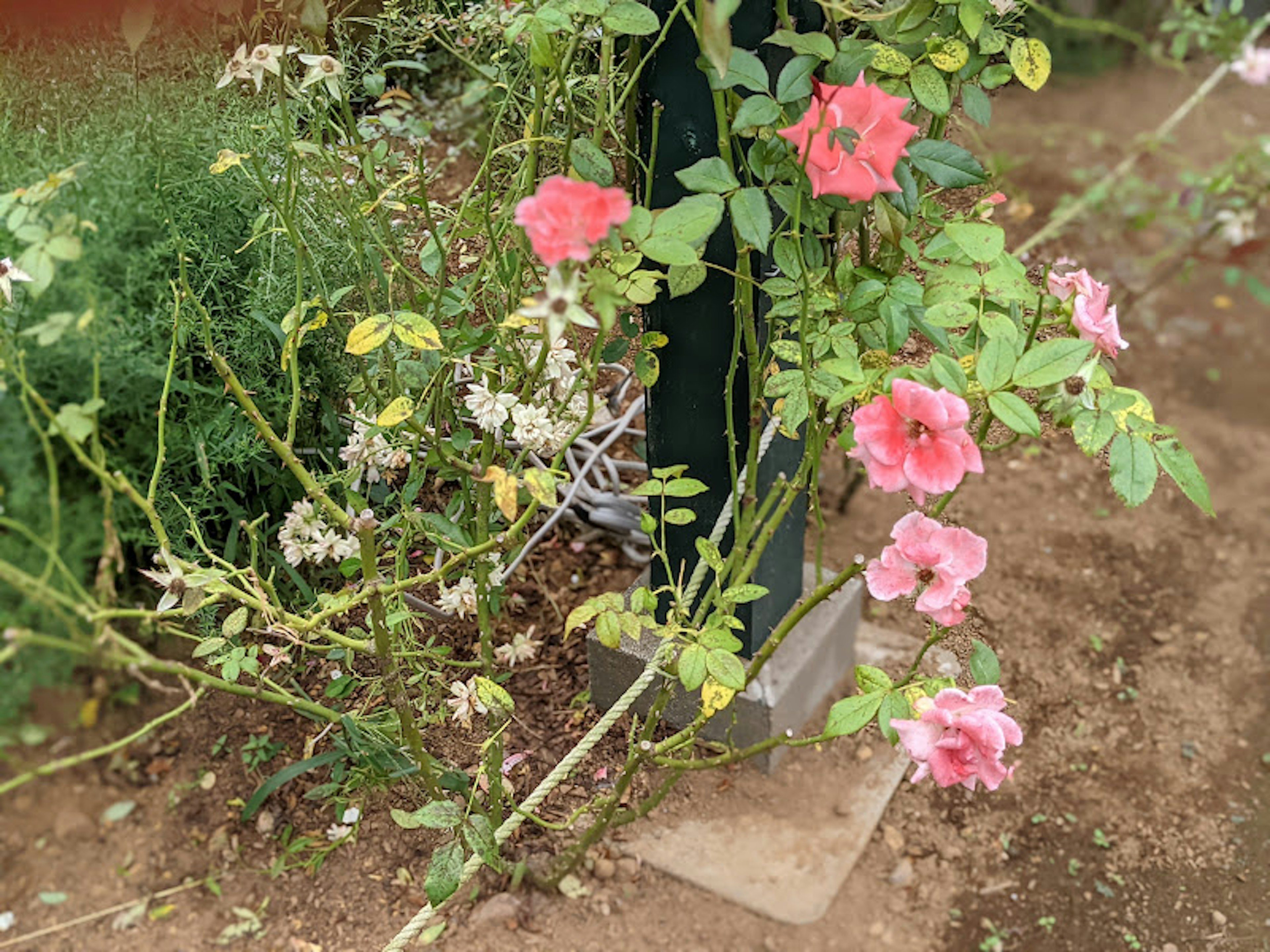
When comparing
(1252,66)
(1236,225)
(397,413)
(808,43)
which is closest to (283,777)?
Result: (397,413)

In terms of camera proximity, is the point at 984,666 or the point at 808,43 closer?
the point at 808,43

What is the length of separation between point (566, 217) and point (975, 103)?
583 mm

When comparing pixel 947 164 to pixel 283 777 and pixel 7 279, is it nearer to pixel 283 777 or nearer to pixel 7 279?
pixel 7 279

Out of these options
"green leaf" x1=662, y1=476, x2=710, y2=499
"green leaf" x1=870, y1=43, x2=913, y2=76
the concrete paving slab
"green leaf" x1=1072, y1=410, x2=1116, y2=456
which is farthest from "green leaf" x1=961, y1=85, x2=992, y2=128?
the concrete paving slab

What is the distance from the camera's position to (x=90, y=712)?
0.81 metres

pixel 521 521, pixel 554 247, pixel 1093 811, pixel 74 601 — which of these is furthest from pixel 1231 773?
pixel 74 601

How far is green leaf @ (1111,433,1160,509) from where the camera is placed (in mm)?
976

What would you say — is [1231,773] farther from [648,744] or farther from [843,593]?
[648,744]

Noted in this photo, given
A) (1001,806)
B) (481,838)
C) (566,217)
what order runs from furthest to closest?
(1001,806) < (481,838) < (566,217)

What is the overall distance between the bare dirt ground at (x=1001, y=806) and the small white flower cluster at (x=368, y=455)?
37cm

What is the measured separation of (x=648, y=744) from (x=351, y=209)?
71cm

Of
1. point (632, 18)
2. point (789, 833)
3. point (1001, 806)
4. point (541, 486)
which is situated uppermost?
point (632, 18)

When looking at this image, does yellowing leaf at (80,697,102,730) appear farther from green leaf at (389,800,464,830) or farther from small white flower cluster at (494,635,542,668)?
small white flower cluster at (494,635,542,668)

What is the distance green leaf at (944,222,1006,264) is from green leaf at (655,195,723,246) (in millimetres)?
239
